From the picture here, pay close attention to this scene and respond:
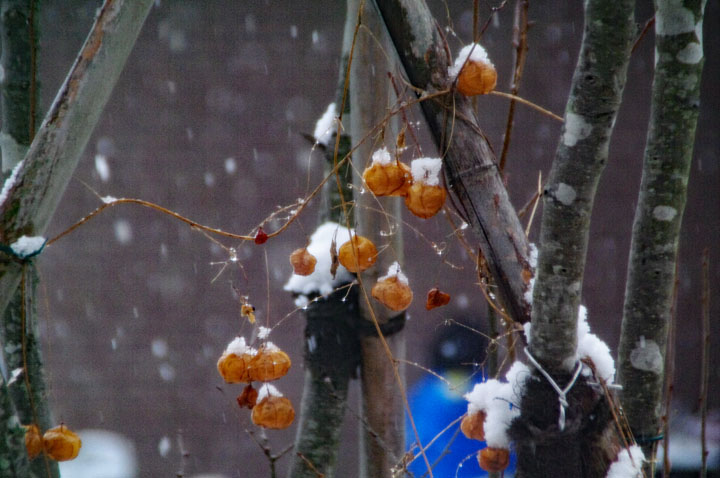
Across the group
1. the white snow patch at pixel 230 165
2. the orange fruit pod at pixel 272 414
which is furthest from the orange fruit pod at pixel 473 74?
the white snow patch at pixel 230 165

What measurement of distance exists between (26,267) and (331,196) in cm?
91

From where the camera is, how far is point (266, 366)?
50.0 inches

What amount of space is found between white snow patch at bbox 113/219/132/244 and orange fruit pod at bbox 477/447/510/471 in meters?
3.38

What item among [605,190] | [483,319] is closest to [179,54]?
[483,319]

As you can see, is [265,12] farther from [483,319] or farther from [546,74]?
[483,319]

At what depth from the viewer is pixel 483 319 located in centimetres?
393

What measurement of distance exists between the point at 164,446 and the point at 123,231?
1552 mm

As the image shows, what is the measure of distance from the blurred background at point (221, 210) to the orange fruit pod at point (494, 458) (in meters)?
2.63

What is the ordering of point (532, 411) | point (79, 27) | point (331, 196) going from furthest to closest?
1. point (79, 27)
2. point (331, 196)
3. point (532, 411)

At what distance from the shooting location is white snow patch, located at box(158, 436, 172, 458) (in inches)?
158

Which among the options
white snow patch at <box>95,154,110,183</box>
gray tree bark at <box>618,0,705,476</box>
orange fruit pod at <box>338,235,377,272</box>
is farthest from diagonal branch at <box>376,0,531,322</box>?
white snow patch at <box>95,154,110,183</box>

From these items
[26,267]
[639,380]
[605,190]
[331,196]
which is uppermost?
[605,190]

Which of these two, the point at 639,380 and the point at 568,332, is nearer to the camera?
the point at 568,332

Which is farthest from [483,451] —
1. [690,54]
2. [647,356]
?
[690,54]
